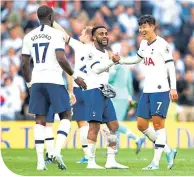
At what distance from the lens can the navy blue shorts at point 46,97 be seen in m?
13.8

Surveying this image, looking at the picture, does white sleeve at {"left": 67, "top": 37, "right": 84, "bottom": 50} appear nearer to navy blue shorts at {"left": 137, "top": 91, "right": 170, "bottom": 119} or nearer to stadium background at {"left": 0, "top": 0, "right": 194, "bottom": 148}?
navy blue shorts at {"left": 137, "top": 91, "right": 170, "bottom": 119}

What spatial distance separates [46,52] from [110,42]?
40.5 ft

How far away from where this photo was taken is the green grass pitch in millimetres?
13547

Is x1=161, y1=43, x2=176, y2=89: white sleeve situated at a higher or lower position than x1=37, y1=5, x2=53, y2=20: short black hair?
lower

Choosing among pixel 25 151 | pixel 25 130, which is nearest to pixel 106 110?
pixel 25 151

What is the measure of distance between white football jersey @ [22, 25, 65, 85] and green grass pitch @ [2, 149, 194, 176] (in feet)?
4.86

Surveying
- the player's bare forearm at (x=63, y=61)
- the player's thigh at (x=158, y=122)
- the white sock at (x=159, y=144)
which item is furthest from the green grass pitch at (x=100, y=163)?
the player's bare forearm at (x=63, y=61)

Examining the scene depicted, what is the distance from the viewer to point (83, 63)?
16578 mm

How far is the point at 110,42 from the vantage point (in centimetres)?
2594

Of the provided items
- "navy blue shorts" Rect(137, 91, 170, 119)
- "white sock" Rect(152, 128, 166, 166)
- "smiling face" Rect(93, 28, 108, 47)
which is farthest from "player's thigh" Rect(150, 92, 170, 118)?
"smiling face" Rect(93, 28, 108, 47)

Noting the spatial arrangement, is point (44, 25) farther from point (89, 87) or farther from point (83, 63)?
point (83, 63)

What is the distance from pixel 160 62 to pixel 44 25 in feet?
6.63

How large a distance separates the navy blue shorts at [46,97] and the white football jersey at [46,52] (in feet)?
0.31

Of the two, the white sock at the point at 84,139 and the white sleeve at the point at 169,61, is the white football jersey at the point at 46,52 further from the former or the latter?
the white sock at the point at 84,139
